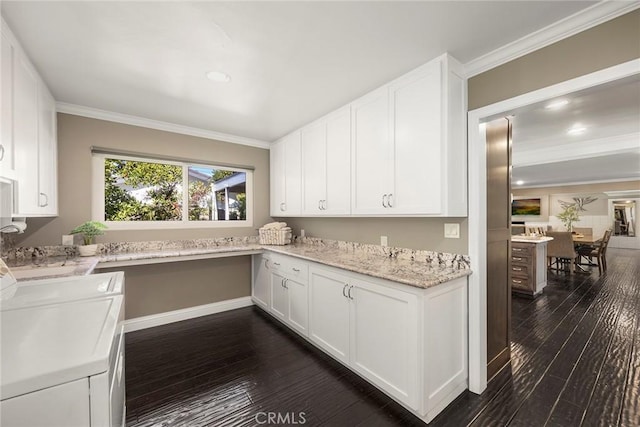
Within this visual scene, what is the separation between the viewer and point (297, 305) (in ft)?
9.13

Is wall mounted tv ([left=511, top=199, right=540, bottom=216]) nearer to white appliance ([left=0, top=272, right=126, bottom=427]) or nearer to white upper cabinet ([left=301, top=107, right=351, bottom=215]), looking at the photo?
white upper cabinet ([left=301, top=107, right=351, bottom=215])

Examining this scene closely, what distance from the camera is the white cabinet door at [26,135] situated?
1.63m

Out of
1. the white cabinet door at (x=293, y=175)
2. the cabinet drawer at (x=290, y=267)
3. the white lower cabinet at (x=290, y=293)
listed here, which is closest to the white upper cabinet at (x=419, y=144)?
the cabinet drawer at (x=290, y=267)

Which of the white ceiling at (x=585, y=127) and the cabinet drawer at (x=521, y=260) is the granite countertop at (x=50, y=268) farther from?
the cabinet drawer at (x=521, y=260)

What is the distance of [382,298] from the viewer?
1874 mm

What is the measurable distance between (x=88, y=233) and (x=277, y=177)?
2219 mm

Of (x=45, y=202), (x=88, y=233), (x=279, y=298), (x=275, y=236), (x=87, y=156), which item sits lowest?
(x=279, y=298)

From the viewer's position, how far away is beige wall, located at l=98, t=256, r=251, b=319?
3.05m

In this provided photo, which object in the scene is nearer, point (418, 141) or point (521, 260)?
point (418, 141)

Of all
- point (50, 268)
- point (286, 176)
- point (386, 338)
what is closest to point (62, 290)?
point (50, 268)

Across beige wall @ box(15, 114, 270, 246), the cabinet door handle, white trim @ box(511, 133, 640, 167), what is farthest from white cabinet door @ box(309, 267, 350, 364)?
white trim @ box(511, 133, 640, 167)

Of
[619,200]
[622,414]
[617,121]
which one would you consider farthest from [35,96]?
[619,200]

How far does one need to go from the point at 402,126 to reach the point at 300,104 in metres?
1.12

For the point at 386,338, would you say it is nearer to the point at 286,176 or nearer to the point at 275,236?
the point at 275,236
